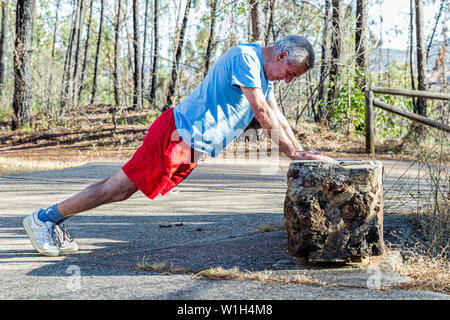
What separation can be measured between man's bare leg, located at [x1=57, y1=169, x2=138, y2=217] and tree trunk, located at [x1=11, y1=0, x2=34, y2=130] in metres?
13.1

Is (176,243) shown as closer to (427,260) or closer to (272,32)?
(427,260)

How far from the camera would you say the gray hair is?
3.29 metres

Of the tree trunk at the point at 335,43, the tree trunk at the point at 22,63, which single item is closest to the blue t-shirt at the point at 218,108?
the tree trunk at the point at 335,43

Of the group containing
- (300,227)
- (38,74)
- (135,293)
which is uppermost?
(38,74)

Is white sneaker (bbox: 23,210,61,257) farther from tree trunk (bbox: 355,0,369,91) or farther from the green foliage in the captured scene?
tree trunk (bbox: 355,0,369,91)

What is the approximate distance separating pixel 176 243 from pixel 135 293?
4.36ft

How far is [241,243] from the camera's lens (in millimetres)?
4062

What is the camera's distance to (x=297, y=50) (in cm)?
329

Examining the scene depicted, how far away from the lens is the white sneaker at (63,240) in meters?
3.77

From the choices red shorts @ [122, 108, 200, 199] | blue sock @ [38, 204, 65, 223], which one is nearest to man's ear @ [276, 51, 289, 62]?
red shorts @ [122, 108, 200, 199]

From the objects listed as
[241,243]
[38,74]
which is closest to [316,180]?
[241,243]

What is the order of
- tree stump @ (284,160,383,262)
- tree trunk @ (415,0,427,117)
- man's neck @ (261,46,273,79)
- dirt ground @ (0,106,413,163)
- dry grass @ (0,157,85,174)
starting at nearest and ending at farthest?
1. tree stump @ (284,160,383,262)
2. man's neck @ (261,46,273,79)
3. dry grass @ (0,157,85,174)
4. dirt ground @ (0,106,413,163)
5. tree trunk @ (415,0,427,117)

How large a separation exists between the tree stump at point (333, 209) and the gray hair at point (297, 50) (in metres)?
0.64

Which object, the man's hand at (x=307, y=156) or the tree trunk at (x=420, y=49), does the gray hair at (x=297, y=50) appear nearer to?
the man's hand at (x=307, y=156)
